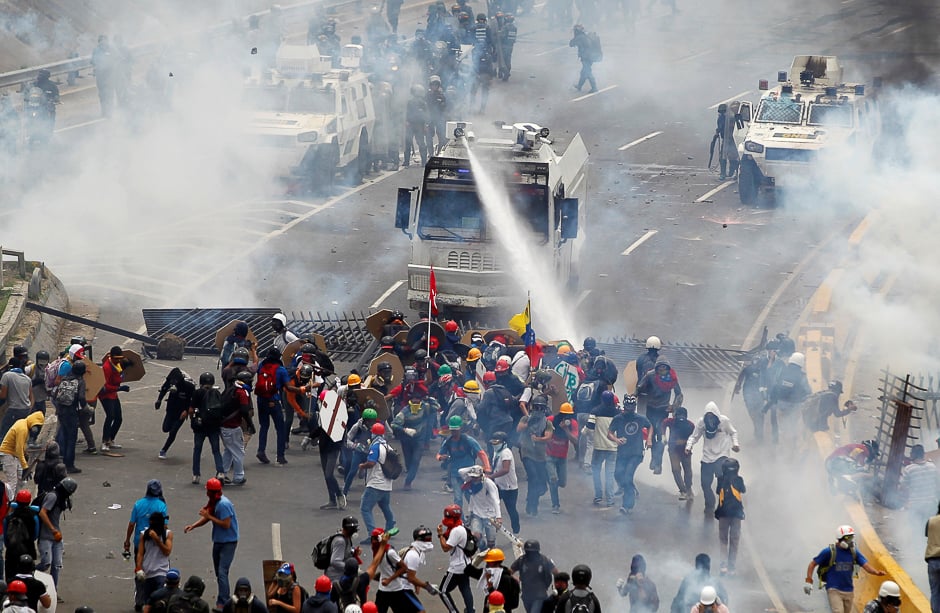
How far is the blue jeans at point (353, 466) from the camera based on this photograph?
55.9 ft

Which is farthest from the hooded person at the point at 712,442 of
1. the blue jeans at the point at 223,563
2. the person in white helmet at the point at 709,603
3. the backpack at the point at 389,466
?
the blue jeans at the point at 223,563

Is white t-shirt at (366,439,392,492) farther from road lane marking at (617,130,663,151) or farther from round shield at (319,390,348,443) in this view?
road lane marking at (617,130,663,151)

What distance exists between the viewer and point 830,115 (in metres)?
33.0

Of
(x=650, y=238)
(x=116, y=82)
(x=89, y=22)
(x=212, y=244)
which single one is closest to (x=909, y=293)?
(x=650, y=238)

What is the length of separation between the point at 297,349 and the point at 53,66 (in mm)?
18634

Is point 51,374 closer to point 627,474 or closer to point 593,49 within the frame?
point 627,474

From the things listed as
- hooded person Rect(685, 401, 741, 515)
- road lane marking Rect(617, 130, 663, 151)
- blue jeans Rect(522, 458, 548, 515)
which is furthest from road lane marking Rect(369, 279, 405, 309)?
road lane marking Rect(617, 130, 663, 151)

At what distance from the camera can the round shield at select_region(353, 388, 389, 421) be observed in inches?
707

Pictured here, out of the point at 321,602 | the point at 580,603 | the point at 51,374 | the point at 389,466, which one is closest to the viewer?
the point at 321,602

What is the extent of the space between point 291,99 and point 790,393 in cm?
Answer: 1509

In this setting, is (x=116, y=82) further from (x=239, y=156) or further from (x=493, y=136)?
(x=493, y=136)

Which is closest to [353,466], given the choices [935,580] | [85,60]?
[935,580]

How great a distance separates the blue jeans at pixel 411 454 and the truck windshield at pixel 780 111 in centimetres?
1693

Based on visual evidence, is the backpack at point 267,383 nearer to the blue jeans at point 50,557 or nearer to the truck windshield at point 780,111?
the blue jeans at point 50,557
